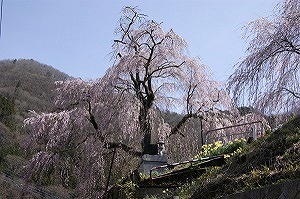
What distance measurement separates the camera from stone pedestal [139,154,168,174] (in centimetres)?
1320

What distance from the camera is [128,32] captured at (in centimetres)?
1722

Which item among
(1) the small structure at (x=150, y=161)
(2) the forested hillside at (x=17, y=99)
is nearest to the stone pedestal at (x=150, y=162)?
(1) the small structure at (x=150, y=161)

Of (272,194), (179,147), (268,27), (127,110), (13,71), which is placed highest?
(13,71)

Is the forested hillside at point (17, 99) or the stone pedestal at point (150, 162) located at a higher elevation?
the forested hillside at point (17, 99)

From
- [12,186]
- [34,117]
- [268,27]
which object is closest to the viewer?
[268,27]

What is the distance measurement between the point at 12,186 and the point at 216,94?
27.1 metres

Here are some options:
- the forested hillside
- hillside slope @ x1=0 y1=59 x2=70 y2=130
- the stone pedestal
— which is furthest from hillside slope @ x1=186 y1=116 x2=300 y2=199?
hillside slope @ x1=0 y1=59 x2=70 y2=130

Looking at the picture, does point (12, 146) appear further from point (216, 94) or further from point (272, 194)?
point (272, 194)

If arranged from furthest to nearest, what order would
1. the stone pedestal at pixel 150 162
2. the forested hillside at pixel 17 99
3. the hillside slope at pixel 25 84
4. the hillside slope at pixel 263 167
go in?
Result: 1. the hillside slope at pixel 25 84
2. the forested hillside at pixel 17 99
3. the stone pedestal at pixel 150 162
4. the hillside slope at pixel 263 167

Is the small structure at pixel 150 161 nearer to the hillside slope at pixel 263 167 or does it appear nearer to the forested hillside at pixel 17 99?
the hillside slope at pixel 263 167

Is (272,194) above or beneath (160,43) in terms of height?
beneath

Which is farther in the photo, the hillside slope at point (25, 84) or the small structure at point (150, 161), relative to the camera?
the hillside slope at point (25, 84)

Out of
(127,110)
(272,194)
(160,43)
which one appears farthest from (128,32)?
(272,194)

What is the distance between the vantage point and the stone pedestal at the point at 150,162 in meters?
13.2
